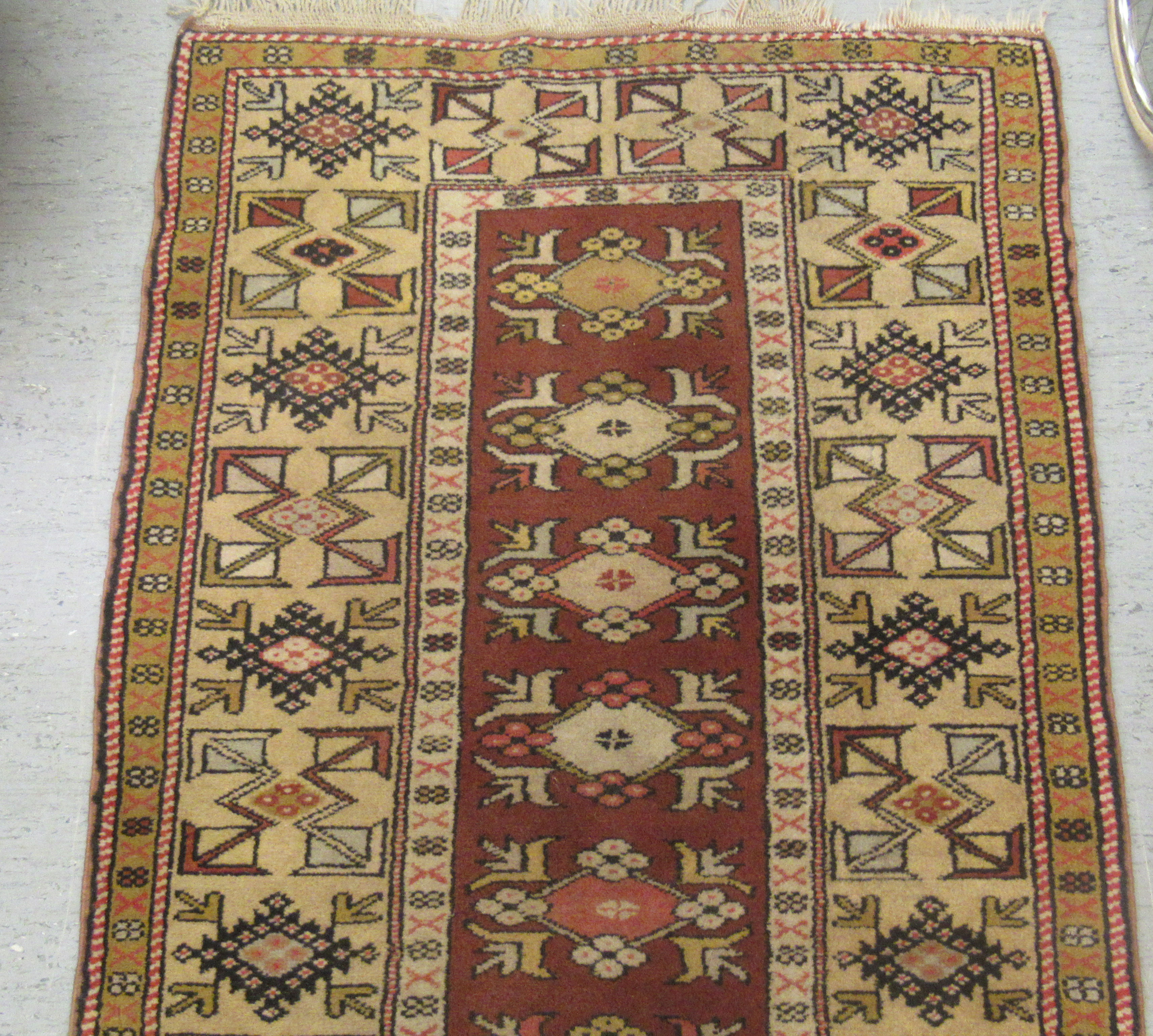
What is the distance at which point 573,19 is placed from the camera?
246 centimetres

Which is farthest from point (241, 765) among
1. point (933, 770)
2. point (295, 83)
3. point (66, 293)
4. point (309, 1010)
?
point (295, 83)

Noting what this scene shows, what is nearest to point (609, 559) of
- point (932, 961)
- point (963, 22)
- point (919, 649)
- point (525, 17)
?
point (919, 649)

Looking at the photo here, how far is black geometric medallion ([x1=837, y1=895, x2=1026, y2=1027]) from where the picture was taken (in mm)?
1950

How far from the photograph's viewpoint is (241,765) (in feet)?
6.77

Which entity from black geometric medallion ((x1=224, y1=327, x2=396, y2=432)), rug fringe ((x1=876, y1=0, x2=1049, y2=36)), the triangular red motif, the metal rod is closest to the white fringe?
rug fringe ((x1=876, y1=0, x2=1049, y2=36))

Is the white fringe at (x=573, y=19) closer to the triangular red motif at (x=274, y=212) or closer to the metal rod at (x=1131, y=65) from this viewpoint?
the metal rod at (x=1131, y=65)

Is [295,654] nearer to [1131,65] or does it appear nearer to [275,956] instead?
[275,956]

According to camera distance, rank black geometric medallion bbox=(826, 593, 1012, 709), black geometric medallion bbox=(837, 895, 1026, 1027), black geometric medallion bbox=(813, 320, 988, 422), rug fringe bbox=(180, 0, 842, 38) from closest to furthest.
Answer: black geometric medallion bbox=(837, 895, 1026, 1027) → black geometric medallion bbox=(826, 593, 1012, 709) → black geometric medallion bbox=(813, 320, 988, 422) → rug fringe bbox=(180, 0, 842, 38)

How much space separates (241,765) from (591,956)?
1.94ft

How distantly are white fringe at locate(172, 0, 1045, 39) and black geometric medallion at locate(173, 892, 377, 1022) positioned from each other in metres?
1.53

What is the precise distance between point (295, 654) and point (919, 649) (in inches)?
37.4

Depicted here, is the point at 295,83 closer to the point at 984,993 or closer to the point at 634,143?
the point at 634,143

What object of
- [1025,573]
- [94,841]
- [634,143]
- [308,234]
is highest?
[634,143]

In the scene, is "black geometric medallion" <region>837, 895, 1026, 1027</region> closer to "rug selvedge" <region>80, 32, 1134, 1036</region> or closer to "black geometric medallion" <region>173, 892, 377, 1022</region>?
"rug selvedge" <region>80, 32, 1134, 1036</region>
